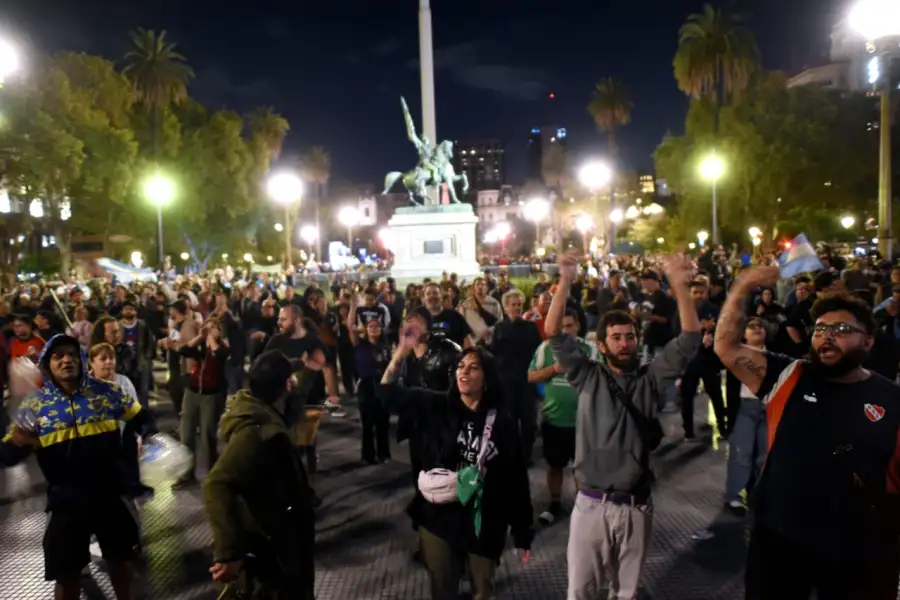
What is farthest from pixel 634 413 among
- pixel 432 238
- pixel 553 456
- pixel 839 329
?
pixel 432 238

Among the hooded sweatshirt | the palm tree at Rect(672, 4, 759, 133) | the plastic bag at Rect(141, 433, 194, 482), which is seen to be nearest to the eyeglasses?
the hooded sweatshirt

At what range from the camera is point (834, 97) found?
41594 mm

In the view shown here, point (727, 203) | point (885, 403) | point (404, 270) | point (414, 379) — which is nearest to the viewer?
point (885, 403)

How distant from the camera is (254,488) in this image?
321 centimetres

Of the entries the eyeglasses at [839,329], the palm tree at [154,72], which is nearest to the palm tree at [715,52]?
the palm tree at [154,72]

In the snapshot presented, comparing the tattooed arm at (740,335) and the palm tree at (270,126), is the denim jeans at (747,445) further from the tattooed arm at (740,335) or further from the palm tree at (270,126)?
the palm tree at (270,126)

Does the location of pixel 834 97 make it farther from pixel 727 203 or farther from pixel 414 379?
pixel 414 379

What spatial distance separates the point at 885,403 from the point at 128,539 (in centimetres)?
392

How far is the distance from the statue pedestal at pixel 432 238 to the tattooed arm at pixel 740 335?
2668 centimetres

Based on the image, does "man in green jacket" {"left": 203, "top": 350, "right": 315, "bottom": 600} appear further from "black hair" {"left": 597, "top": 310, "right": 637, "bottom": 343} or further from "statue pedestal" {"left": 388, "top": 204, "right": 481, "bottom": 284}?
"statue pedestal" {"left": 388, "top": 204, "right": 481, "bottom": 284}

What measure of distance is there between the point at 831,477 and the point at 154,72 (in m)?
48.0

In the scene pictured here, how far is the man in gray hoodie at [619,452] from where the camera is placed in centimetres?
390

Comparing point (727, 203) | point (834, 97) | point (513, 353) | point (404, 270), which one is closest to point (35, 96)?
point (404, 270)

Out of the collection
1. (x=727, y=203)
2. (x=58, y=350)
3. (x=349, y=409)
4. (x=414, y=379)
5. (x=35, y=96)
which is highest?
(x=35, y=96)
